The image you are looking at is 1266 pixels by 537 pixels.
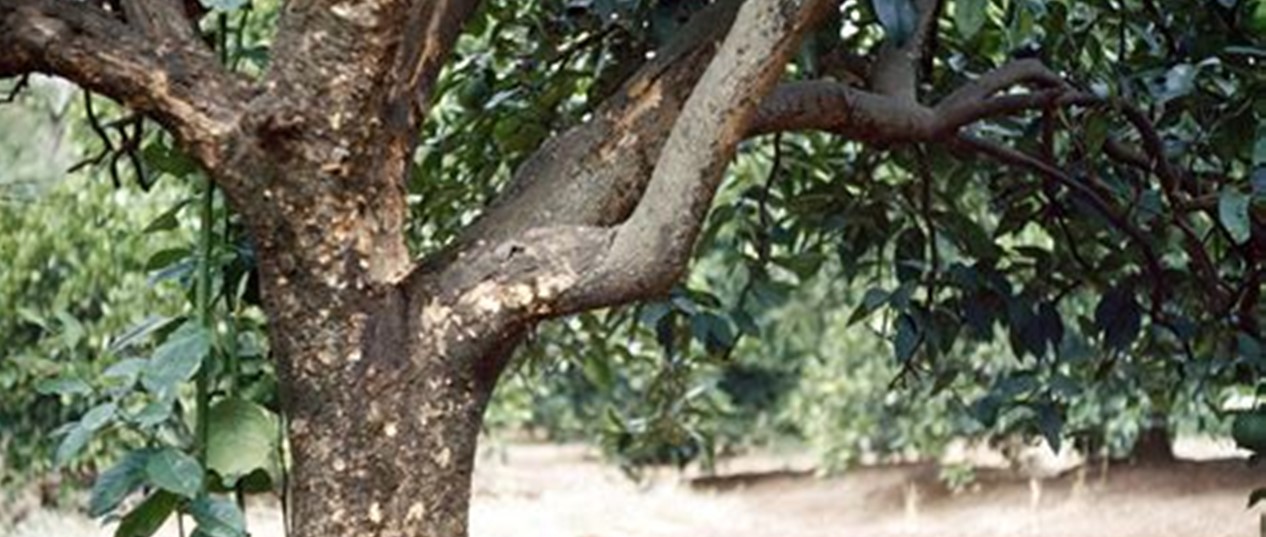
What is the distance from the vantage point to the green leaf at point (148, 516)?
1479 millimetres

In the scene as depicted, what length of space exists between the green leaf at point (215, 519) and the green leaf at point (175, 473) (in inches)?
0.5

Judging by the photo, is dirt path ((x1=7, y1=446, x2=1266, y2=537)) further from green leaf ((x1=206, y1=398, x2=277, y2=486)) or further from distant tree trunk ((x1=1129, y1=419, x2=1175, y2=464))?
green leaf ((x1=206, y1=398, x2=277, y2=486))

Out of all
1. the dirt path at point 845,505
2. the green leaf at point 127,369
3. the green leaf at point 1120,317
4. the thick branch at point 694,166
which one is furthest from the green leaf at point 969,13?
the dirt path at point 845,505

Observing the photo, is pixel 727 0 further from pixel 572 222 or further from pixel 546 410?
pixel 546 410

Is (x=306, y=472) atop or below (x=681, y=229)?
below

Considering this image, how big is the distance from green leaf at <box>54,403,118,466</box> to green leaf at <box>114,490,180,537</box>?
0.22ft

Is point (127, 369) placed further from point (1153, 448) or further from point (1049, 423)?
point (1153, 448)

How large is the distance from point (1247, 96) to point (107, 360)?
124cm

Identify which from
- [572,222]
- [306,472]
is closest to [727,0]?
[572,222]

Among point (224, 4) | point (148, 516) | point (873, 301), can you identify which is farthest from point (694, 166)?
point (873, 301)

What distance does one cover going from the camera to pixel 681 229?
1402mm

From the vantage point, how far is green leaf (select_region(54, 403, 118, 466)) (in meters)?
1.49

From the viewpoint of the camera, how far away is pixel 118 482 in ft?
4.86

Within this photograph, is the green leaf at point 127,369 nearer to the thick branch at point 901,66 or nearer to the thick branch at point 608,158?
the thick branch at point 608,158
